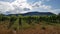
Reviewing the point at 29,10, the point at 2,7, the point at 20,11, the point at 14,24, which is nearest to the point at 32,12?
the point at 29,10

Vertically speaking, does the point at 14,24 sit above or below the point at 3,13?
below

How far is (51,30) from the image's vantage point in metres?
2.49

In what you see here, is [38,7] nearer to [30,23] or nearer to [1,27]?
[30,23]

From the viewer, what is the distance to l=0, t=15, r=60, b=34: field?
8.17ft

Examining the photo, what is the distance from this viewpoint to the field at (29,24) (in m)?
2.49

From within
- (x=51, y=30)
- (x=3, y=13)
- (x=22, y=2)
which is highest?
(x=22, y=2)

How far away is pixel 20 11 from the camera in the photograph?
8.51 feet

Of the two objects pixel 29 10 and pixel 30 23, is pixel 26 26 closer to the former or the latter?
pixel 30 23

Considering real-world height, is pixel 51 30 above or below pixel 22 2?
below

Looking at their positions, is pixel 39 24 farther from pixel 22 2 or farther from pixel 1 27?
pixel 1 27

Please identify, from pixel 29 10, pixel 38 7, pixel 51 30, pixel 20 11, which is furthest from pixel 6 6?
pixel 51 30

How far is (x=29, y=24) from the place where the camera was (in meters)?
2.53

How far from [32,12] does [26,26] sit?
30 centimetres

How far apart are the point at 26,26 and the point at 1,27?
19.1 inches
